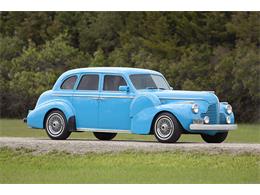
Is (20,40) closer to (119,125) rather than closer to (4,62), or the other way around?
(4,62)

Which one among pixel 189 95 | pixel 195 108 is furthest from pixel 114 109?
pixel 195 108

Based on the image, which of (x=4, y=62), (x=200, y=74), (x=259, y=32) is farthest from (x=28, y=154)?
(x=259, y=32)

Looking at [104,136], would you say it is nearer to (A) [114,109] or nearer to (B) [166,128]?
(A) [114,109]

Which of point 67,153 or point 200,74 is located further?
point 200,74

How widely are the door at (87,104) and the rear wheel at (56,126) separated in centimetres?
28

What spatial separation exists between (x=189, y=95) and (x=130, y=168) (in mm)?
1716

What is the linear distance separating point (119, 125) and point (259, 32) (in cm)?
329

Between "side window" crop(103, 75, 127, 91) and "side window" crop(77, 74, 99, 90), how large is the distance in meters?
0.16

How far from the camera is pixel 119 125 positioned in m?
18.7

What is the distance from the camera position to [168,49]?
20453 mm

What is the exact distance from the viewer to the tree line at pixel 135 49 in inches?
782

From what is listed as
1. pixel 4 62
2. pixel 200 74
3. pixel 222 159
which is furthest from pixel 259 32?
pixel 4 62

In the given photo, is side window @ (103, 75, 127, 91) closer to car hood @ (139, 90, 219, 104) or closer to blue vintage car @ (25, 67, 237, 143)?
blue vintage car @ (25, 67, 237, 143)

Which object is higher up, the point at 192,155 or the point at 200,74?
the point at 200,74
